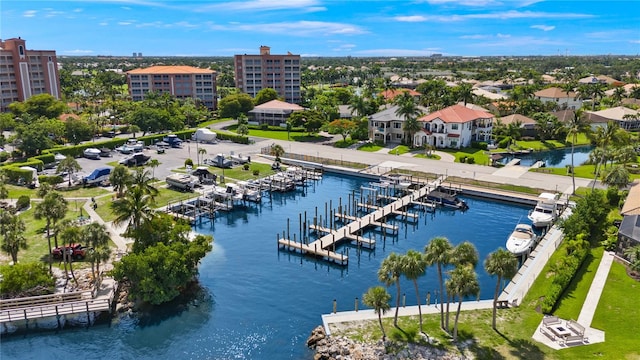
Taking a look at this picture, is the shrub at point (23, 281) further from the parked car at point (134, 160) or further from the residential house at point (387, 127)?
the residential house at point (387, 127)

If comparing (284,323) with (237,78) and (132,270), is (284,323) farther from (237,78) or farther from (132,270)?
(237,78)

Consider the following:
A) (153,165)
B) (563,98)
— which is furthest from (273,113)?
(563,98)

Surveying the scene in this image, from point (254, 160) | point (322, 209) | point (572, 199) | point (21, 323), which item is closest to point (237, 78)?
point (254, 160)

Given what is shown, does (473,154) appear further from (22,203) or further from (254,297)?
(22,203)

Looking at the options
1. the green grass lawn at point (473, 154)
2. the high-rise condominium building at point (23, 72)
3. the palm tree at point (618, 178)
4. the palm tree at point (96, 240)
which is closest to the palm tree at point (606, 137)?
the palm tree at point (618, 178)

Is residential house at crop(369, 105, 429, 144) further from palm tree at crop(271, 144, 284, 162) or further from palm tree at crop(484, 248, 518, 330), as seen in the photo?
palm tree at crop(484, 248, 518, 330)
